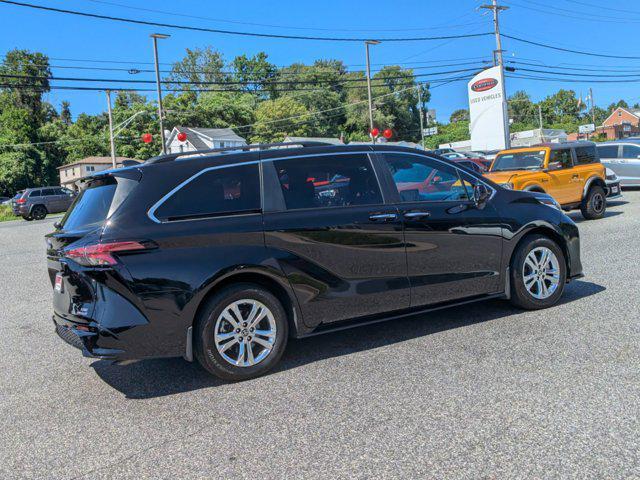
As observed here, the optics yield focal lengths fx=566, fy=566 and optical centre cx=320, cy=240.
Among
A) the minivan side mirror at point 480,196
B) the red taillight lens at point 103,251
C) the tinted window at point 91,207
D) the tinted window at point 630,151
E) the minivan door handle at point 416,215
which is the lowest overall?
the red taillight lens at point 103,251

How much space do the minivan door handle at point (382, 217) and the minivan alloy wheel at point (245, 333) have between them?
124cm

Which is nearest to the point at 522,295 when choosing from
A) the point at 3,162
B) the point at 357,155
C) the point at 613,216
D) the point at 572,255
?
the point at 572,255

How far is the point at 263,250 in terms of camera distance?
14.6 ft

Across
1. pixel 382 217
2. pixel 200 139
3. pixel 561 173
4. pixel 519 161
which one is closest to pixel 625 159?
pixel 561 173

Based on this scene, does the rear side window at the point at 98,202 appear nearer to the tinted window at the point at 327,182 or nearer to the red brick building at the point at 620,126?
the tinted window at the point at 327,182

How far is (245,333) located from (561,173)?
418 inches

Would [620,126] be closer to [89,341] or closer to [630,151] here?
[630,151]

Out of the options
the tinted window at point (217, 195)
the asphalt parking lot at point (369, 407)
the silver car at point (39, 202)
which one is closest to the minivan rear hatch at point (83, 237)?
the tinted window at point (217, 195)

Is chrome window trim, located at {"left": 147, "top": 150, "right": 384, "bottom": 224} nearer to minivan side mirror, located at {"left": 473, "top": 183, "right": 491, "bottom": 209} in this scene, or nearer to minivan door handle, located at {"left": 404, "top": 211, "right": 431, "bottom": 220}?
minivan door handle, located at {"left": 404, "top": 211, "right": 431, "bottom": 220}

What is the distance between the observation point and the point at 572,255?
6035 mm

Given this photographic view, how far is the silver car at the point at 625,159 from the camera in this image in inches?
774

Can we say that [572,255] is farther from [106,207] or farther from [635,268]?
[106,207]

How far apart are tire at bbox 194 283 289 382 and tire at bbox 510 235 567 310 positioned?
2.56m

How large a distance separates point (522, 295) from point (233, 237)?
3.10m
